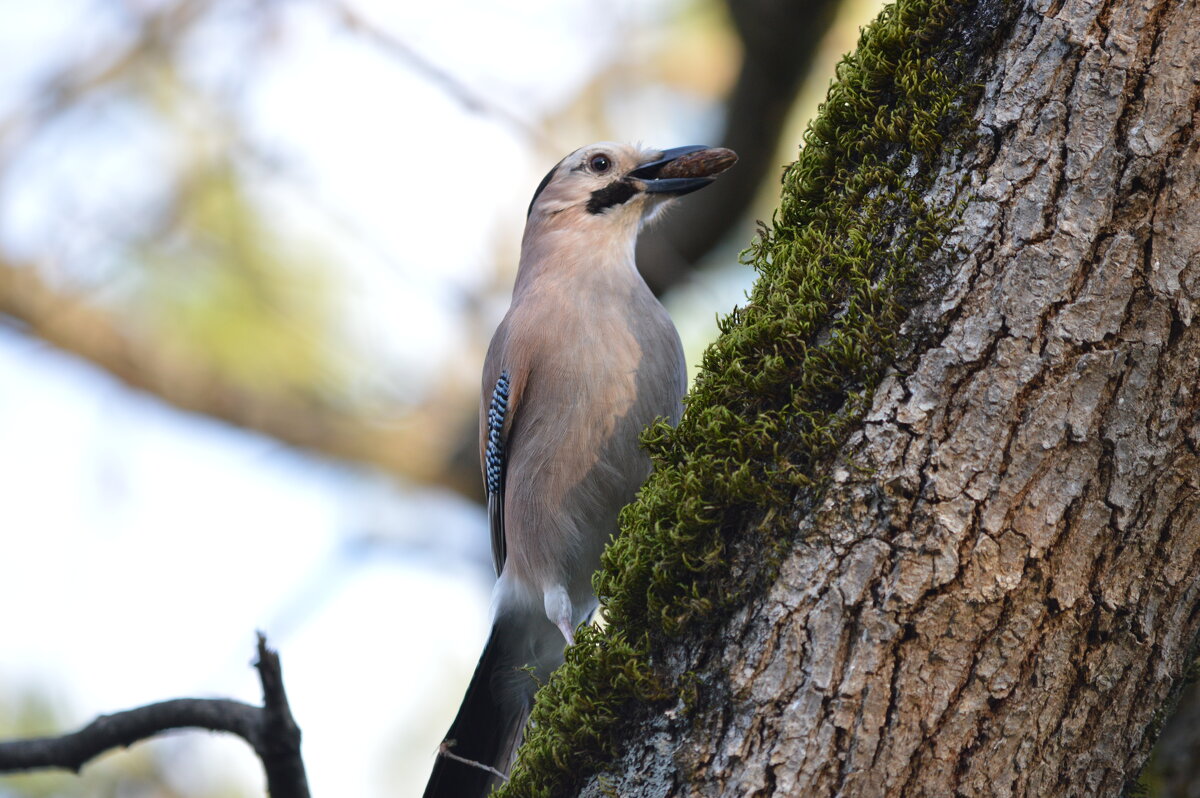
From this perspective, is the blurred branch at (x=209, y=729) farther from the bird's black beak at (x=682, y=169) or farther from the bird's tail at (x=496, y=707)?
the bird's black beak at (x=682, y=169)

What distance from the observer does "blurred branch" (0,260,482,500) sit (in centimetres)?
708

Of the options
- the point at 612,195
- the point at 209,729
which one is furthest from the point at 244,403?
the point at 209,729

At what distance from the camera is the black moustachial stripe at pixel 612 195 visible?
479 cm

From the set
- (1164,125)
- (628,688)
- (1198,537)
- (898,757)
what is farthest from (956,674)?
(1164,125)

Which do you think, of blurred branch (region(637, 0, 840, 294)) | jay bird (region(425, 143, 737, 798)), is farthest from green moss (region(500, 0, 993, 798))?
blurred branch (region(637, 0, 840, 294))

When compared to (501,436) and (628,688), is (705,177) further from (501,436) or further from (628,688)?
(628,688)

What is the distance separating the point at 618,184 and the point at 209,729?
282 centimetres

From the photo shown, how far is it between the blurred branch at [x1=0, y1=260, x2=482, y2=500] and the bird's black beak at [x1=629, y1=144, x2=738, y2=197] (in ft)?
10.6

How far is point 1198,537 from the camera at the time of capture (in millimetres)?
2092

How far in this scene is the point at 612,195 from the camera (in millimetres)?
4812

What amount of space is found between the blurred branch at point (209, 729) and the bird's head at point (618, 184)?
250 centimetres

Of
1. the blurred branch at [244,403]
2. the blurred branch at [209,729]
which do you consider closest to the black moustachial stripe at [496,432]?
the blurred branch at [209,729]

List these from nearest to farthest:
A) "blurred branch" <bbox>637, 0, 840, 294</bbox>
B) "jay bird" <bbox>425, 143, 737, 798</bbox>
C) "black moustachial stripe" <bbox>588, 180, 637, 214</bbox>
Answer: "jay bird" <bbox>425, 143, 737, 798</bbox>, "black moustachial stripe" <bbox>588, 180, 637, 214</bbox>, "blurred branch" <bbox>637, 0, 840, 294</bbox>

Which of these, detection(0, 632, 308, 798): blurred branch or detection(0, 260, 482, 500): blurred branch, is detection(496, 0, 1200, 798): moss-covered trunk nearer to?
detection(0, 632, 308, 798): blurred branch
